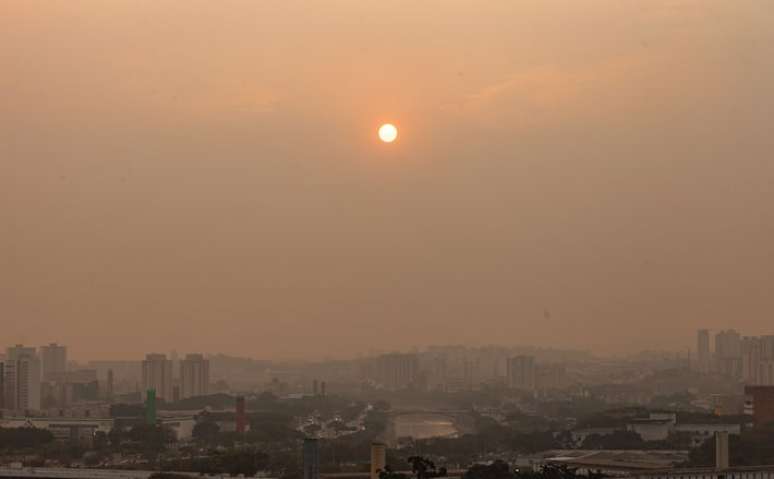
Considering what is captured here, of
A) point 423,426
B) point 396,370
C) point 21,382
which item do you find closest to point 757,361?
point 396,370

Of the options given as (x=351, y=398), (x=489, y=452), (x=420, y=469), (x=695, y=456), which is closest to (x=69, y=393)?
(x=351, y=398)

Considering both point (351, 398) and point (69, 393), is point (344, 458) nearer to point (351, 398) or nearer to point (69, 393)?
point (351, 398)

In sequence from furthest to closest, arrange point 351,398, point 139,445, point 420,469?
point 351,398, point 139,445, point 420,469

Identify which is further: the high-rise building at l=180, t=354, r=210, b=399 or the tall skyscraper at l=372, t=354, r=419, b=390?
the high-rise building at l=180, t=354, r=210, b=399

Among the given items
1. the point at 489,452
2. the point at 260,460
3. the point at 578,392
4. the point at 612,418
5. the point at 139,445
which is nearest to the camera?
the point at 260,460

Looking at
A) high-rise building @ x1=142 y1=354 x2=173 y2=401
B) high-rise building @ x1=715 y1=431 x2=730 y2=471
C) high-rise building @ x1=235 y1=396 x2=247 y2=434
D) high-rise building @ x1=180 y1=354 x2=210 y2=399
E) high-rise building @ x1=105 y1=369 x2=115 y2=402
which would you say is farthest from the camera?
high-rise building @ x1=180 y1=354 x2=210 y2=399

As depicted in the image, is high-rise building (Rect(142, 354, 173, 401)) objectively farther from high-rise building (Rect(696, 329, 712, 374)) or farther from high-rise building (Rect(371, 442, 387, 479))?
high-rise building (Rect(371, 442, 387, 479))

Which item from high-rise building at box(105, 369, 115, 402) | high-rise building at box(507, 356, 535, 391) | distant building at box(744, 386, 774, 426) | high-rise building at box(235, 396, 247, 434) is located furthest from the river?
high-rise building at box(105, 369, 115, 402)
